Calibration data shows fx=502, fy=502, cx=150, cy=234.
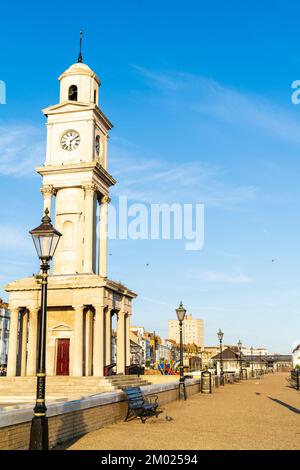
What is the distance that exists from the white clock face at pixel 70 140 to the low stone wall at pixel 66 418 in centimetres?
2955

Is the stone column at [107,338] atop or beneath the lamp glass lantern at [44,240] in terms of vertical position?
beneath

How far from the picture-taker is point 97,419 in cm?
1449

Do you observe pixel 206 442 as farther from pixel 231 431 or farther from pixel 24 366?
pixel 24 366

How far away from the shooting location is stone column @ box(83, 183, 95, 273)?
39.6 metres

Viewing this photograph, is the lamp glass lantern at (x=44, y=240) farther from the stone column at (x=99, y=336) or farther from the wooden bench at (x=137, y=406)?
the stone column at (x=99, y=336)

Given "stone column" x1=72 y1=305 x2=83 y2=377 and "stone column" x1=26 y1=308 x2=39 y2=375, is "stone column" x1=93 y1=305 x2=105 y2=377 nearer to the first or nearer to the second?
"stone column" x1=72 y1=305 x2=83 y2=377

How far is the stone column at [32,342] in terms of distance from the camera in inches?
1467

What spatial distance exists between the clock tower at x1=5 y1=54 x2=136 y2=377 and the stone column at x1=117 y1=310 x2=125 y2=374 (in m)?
0.07

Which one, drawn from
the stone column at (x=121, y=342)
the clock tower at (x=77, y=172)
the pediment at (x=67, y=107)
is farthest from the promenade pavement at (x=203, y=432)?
the pediment at (x=67, y=107)

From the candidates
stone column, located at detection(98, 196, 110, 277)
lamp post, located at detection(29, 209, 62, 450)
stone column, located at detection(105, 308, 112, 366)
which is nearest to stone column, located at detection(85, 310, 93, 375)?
stone column, located at detection(105, 308, 112, 366)

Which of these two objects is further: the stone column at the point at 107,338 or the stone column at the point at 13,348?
→ the stone column at the point at 107,338
